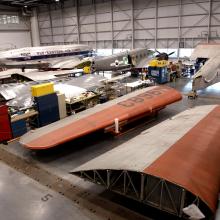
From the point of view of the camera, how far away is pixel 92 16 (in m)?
31.1

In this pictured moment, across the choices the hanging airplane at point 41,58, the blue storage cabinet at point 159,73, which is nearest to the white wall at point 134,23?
the hanging airplane at point 41,58

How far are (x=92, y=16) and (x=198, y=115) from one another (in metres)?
26.8

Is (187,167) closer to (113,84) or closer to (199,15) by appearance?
(113,84)

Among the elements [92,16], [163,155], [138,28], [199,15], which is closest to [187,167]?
[163,155]

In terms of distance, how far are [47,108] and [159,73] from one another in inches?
377

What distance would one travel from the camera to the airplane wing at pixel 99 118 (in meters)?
7.31

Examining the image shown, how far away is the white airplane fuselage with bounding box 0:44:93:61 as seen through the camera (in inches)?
828

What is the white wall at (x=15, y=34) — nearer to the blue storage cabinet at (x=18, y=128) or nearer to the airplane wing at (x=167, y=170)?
the blue storage cabinet at (x=18, y=128)

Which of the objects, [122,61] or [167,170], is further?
[122,61]

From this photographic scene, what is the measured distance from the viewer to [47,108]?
31.6ft

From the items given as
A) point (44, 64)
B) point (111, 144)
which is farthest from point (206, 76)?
point (44, 64)

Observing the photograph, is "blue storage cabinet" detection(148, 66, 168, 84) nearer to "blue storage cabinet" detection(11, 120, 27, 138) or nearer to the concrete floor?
the concrete floor

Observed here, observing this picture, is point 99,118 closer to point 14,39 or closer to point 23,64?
point 23,64

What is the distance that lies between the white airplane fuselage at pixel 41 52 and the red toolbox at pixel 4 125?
46.7 feet
